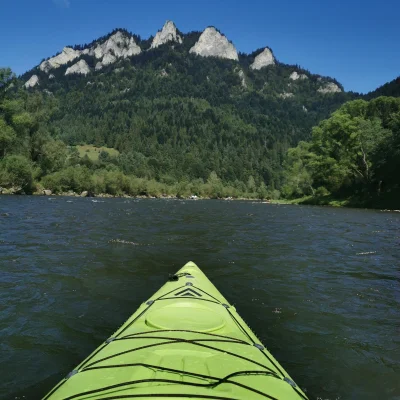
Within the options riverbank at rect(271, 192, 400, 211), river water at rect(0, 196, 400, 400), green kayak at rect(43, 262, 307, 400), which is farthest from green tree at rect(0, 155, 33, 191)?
green kayak at rect(43, 262, 307, 400)

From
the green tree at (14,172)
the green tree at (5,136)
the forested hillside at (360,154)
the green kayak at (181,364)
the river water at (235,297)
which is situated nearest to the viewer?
the green kayak at (181,364)

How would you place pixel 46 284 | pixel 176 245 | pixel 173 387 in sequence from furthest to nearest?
pixel 176 245
pixel 46 284
pixel 173 387

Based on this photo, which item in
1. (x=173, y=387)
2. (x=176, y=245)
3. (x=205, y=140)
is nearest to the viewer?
(x=173, y=387)

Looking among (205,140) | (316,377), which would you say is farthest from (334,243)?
(205,140)

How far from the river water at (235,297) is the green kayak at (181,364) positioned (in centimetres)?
104

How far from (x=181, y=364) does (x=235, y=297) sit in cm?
455

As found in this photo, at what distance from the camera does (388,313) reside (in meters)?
7.09

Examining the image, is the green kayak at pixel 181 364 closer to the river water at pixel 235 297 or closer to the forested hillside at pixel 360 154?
the river water at pixel 235 297

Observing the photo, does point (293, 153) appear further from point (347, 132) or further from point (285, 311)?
point (285, 311)

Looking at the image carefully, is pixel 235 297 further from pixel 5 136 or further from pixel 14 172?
pixel 5 136

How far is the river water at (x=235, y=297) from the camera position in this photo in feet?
15.8

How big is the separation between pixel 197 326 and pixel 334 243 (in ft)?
41.3

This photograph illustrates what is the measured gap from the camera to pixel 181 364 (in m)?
3.47

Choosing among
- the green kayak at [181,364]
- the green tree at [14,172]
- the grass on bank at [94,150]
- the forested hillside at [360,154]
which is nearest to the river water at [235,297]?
the green kayak at [181,364]
